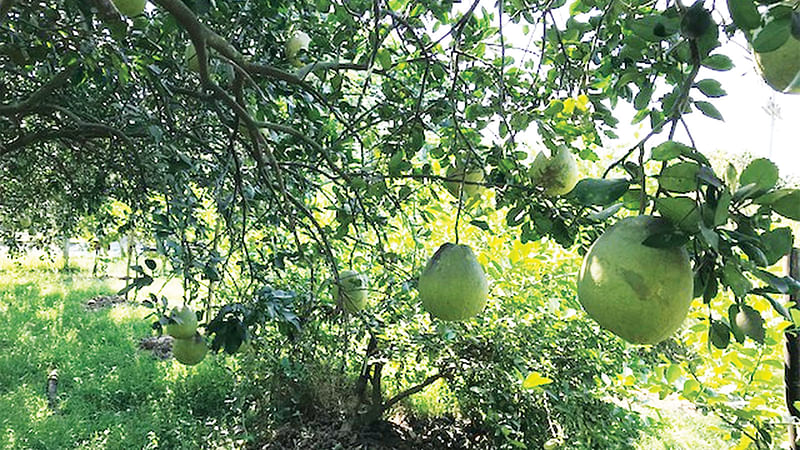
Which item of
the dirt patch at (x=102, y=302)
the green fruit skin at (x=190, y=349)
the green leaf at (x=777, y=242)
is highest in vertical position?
the green leaf at (x=777, y=242)

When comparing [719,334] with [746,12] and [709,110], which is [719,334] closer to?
[709,110]

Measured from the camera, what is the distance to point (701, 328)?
1.54 m

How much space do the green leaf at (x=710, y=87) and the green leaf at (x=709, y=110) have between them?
0.03m

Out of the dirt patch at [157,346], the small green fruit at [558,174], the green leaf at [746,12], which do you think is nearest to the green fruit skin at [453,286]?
the small green fruit at [558,174]

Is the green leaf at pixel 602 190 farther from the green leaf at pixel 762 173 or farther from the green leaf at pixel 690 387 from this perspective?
the green leaf at pixel 690 387

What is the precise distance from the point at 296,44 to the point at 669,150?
210 centimetres

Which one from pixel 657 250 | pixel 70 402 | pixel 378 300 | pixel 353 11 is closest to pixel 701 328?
pixel 657 250

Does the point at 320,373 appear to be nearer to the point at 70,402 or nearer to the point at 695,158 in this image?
the point at 70,402

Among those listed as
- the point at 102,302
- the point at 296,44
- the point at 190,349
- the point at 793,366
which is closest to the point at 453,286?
the point at 793,366

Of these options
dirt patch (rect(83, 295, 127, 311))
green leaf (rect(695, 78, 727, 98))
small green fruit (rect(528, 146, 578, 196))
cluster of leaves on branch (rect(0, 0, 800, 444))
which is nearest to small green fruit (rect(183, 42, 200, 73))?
cluster of leaves on branch (rect(0, 0, 800, 444))

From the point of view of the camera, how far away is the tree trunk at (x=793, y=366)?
6.70 ft

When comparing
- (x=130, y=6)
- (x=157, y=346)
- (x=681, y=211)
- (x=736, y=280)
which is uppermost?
(x=130, y=6)

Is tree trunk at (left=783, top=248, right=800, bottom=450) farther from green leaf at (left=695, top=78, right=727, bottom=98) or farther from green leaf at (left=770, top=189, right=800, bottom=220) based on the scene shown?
green leaf at (left=770, top=189, right=800, bottom=220)

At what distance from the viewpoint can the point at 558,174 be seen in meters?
1.66
